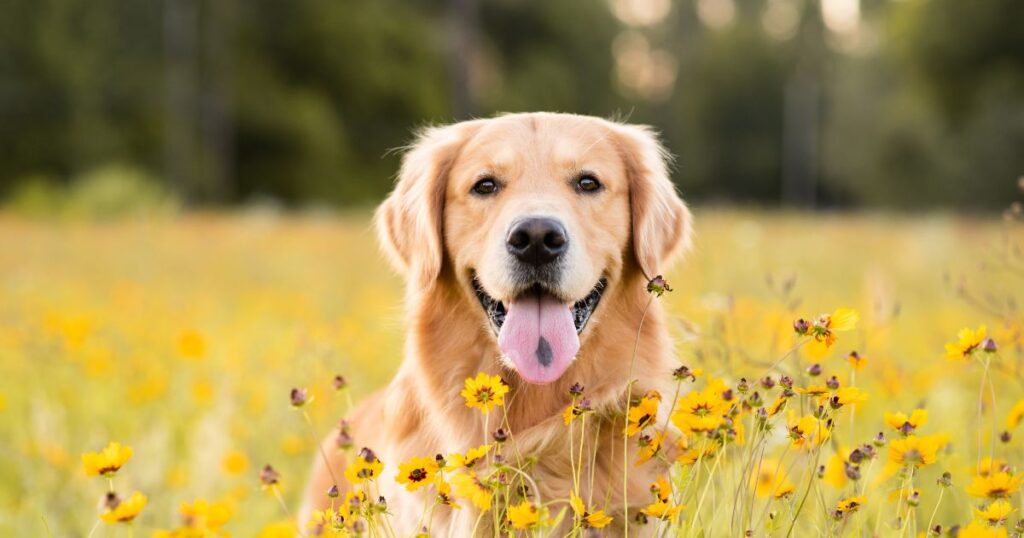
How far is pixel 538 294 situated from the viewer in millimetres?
2672

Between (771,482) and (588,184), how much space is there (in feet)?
3.52

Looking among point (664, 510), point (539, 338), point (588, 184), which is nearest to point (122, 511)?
point (664, 510)

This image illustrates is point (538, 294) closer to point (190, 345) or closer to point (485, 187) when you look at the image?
point (485, 187)

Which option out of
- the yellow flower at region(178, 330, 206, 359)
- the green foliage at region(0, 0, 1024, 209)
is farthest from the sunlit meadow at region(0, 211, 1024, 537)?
the green foliage at region(0, 0, 1024, 209)

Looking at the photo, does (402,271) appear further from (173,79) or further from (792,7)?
(792,7)

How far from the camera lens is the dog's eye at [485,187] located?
9.67 ft

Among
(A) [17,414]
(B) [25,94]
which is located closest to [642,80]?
(B) [25,94]

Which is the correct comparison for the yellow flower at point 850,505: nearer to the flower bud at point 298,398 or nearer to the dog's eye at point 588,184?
the flower bud at point 298,398

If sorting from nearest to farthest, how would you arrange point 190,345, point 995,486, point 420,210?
Answer: point 995,486 → point 420,210 → point 190,345

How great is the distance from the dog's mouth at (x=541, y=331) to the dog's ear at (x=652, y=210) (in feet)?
0.88

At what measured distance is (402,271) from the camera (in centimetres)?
322

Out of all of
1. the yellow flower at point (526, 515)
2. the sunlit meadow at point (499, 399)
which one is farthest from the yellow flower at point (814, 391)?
the yellow flower at point (526, 515)

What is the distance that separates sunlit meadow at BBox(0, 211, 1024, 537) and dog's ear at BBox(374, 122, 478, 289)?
0.94 ft

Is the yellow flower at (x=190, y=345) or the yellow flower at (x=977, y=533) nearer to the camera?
the yellow flower at (x=977, y=533)
